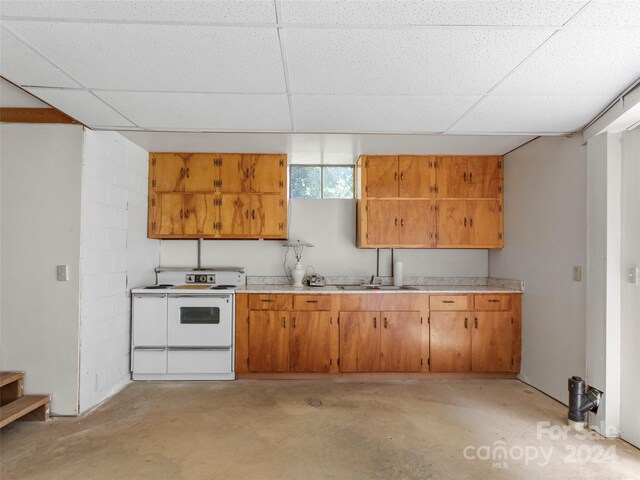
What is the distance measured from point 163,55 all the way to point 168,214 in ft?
8.32

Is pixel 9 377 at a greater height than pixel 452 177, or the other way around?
pixel 452 177

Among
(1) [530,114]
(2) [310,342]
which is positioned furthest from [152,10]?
(2) [310,342]

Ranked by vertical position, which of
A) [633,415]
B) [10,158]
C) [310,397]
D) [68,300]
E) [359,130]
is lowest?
[310,397]

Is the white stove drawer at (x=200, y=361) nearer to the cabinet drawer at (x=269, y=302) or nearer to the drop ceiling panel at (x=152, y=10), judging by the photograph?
the cabinet drawer at (x=269, y=302)

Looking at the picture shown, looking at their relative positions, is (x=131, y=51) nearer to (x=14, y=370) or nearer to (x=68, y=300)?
(x=68, y=300)

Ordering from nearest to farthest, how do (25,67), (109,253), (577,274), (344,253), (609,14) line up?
(609,14) < (25,67) < (577,274) < (109,253) < (344,253)

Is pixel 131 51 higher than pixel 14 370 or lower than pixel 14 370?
higher

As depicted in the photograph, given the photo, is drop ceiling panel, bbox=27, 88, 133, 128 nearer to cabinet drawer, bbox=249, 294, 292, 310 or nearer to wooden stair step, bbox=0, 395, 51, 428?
cabinet drawer, bbox=249, 294, 292, 310

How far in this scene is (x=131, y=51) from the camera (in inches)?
74.0

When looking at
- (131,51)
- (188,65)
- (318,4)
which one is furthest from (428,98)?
(131,51)

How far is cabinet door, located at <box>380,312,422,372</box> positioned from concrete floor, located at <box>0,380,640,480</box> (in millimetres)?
343

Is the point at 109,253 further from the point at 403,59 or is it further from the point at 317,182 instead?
the point at 403,59

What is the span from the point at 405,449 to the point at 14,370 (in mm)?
3089

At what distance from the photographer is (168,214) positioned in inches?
165
